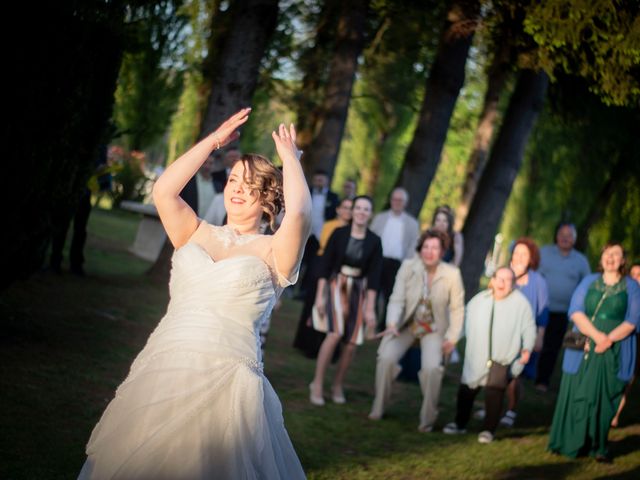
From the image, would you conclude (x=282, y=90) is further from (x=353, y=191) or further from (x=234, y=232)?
(x=234, y=232)

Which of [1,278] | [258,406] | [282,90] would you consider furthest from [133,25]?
[282,90]

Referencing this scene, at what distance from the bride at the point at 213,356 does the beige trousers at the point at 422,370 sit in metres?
5.91

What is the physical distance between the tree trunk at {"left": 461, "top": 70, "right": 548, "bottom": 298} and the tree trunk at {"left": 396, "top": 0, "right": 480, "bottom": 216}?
1.23 metres

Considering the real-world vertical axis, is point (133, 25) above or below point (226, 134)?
above

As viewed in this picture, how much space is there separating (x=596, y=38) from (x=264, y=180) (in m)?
9.31

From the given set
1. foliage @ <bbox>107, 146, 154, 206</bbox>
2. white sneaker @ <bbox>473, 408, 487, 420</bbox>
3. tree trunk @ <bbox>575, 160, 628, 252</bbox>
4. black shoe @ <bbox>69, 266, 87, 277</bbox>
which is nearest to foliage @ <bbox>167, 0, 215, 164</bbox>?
foliage @ <bbox>107, 146, 154, 206</bbox>

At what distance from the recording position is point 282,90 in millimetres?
26484

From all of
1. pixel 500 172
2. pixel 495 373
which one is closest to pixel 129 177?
pixel 500 172

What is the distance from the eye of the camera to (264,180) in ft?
16.5

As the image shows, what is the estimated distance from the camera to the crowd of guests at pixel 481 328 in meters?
10.5

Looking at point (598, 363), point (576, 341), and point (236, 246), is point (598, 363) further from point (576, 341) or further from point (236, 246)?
point (236, 246)

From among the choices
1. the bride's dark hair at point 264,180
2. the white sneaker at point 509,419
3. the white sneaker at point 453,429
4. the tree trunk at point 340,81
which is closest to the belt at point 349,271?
Result: the white sneaker at point 453,429

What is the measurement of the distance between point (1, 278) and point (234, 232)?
18.4 ft

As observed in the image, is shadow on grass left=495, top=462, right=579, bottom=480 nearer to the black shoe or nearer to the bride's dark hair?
the bride's dark hair
